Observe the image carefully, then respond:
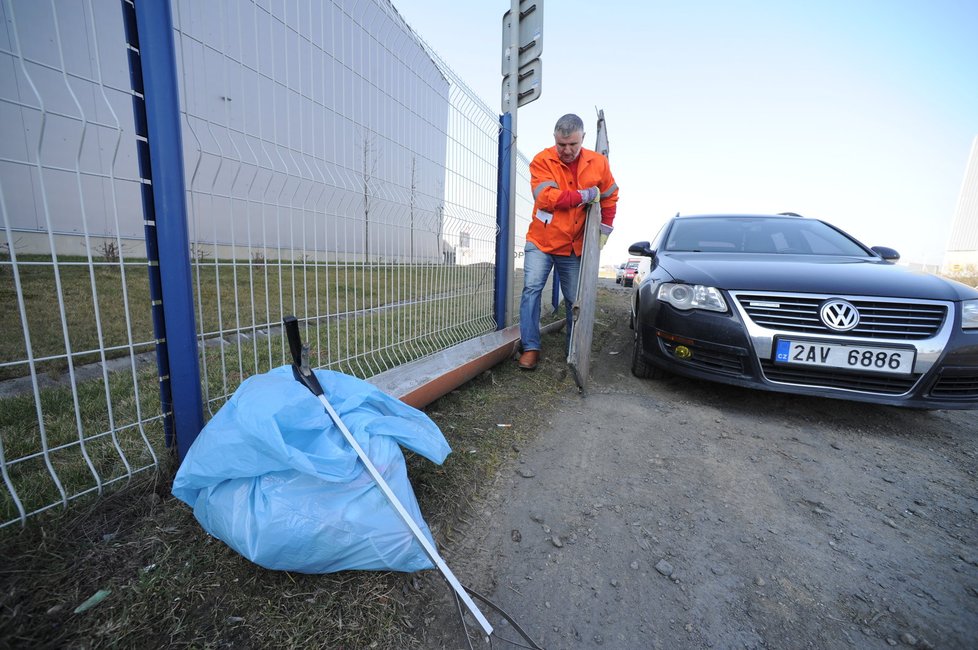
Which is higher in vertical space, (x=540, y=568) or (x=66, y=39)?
(x=66, y=39)

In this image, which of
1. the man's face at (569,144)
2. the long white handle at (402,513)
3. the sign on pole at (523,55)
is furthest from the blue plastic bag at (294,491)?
the sign on pole at (523,55)

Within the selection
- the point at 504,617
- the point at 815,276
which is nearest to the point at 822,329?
the point at 815,276

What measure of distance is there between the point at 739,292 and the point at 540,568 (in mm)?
2004

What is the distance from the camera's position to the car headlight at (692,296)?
8.12 ft

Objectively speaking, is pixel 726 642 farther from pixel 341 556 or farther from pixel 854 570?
pixel 341 556

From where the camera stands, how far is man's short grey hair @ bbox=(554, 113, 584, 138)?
293 cm

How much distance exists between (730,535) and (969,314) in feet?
6.76

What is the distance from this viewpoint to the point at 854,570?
1.32m

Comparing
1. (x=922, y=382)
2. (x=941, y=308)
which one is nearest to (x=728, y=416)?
(x=922, y=382)

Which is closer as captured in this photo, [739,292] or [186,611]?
[186,611]

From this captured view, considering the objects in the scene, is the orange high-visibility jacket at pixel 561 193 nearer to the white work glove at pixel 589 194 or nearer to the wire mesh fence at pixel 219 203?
the white work glove at pixel 589 194

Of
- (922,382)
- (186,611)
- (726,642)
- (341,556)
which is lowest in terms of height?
(726,642)

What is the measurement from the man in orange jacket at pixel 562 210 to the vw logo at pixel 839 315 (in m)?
1.47

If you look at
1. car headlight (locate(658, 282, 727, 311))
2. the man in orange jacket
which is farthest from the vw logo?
the man in orange jacket
